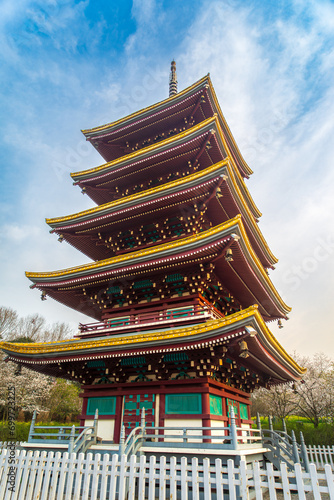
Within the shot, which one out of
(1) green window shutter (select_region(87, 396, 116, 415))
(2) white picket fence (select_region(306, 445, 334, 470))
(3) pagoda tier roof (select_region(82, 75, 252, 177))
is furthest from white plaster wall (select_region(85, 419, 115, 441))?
(3) pagoda tier roof (select_region(82, 75, 252, 177))

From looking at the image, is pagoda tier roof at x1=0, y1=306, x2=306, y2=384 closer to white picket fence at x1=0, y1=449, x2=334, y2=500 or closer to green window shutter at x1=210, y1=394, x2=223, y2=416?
green window shutter at x1=210, y1=394, x2=223, y2=416

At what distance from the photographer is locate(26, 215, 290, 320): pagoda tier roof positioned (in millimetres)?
12422

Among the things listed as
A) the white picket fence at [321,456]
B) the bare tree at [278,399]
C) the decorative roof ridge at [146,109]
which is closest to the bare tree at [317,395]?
the bare tree at [278,399]

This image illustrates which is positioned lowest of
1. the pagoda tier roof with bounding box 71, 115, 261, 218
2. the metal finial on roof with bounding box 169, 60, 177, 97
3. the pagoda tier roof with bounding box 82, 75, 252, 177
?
the pagoda tier roof with bounding box 71, 115, 261, 218

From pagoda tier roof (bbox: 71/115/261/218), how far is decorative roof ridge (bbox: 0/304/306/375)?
8906 millimetres

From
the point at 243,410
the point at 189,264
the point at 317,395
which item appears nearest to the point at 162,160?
the point at 189,264

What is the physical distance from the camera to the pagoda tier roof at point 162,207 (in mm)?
14359

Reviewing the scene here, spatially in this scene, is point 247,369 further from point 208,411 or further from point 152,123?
point 152,123

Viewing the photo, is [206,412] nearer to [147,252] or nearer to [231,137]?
[147,252]

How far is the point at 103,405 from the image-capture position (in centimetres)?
1355

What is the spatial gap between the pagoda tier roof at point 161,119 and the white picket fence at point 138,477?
1777 cm

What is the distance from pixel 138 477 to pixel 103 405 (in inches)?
245

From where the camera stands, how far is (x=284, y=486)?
584 centimetres

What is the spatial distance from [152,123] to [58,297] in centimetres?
1226
